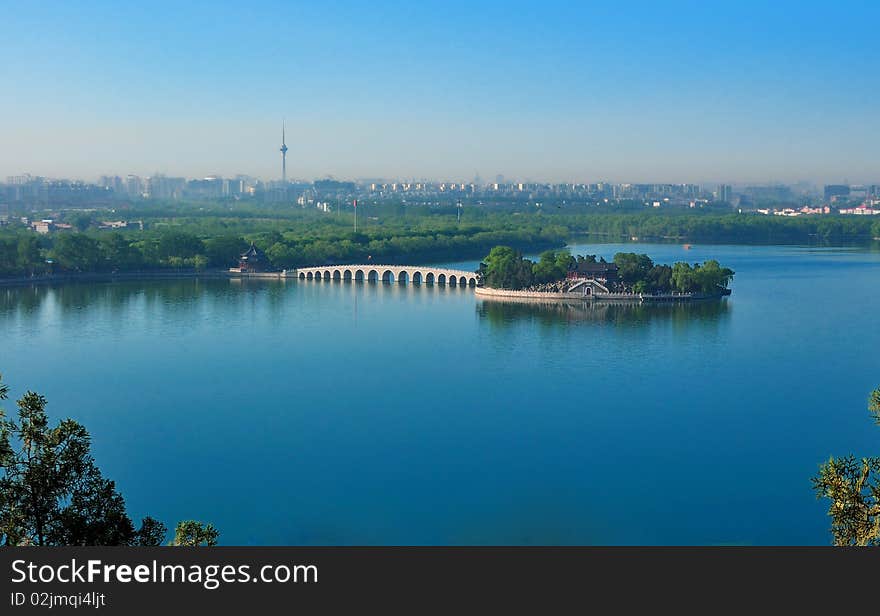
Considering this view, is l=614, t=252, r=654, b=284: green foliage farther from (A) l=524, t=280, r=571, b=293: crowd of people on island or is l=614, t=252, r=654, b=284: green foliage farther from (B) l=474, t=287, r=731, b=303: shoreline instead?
(A) l=524, t=280, r=571, b=293: crowd of people on island

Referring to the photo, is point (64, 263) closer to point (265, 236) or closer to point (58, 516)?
point (265, 236)

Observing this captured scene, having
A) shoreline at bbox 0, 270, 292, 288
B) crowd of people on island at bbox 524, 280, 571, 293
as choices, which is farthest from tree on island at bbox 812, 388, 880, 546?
shoreline at bbox 0, 270, 292, 288

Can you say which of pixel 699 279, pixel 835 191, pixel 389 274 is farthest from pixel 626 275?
pixel 835 191

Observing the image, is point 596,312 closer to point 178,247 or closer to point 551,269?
point 551,269

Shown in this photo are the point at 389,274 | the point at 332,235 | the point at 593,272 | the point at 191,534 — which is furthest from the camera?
the point at 332,235

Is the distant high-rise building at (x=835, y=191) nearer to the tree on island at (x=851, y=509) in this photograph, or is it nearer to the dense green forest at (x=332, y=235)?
the dense green forest at (x=332, y=235)

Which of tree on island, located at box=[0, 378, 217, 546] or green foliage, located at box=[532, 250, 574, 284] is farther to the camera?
green foliage, located at box=[532, 250, 574, 284]
